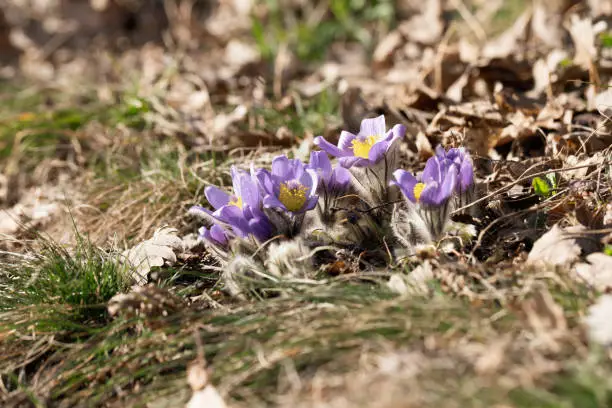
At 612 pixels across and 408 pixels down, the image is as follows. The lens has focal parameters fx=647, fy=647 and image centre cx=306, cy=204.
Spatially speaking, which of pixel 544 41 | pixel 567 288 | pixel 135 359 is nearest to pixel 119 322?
pixel 135 359

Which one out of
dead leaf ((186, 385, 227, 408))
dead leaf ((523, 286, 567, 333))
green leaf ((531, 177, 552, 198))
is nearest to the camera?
dead leaf ((523, 286, 567, 333))

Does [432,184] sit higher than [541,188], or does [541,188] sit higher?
[432,184]

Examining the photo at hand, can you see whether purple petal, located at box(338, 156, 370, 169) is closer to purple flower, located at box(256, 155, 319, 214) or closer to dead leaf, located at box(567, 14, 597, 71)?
purple flower, located at box(256, 155, 319, 214)

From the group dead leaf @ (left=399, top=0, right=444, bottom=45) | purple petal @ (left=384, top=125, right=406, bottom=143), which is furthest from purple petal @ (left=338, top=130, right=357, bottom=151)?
dead leaf @ (left=399, top=0, right=444, bottom=45)

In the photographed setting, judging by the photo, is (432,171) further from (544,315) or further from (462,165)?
(544,315)

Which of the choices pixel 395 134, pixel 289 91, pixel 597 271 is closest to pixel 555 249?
pixel 597 271

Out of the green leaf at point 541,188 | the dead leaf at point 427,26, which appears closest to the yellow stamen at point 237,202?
the green leaf at point 541,188

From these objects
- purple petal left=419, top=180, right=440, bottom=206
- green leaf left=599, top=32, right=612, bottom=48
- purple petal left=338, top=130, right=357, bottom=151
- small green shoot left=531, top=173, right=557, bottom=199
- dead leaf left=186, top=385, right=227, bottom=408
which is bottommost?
dead leaf left=186, top=385, right=227, bottom=408
